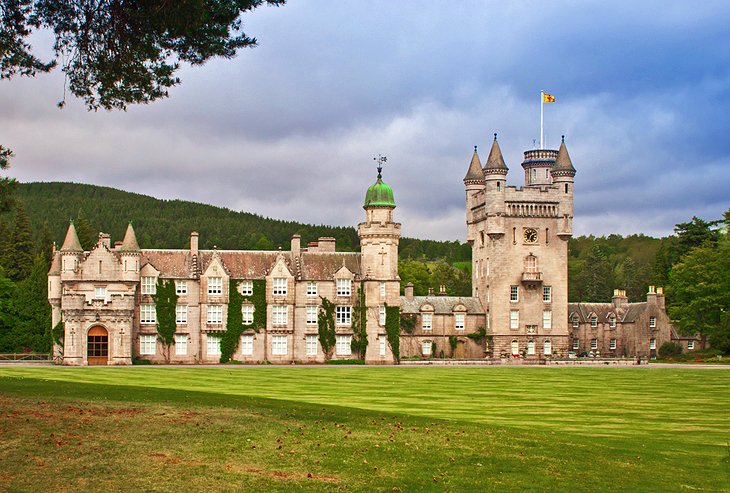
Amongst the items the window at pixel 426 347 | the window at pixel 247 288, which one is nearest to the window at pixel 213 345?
the window at pixel 247 288

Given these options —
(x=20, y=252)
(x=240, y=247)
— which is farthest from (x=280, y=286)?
(x=240, y=247)

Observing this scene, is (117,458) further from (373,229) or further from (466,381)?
(373,229)

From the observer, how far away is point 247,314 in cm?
7588

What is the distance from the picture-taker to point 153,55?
24.3 metres

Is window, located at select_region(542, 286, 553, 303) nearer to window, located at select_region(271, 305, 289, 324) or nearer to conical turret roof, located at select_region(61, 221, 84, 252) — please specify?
window, located at select_region(271, 305, 289, 324)

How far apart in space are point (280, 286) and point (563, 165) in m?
29.5

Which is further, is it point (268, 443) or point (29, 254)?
point (29, 254)

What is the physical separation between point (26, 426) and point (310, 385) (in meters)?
23.0

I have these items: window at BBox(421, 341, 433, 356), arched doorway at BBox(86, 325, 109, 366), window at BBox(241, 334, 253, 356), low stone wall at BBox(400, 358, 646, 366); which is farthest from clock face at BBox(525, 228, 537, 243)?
arched doorway at BBox(86, 325, 109, 366)

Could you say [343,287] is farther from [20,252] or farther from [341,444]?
[341,444]

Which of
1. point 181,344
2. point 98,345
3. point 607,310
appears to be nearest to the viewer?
point 98,345

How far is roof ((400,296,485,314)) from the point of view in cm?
8294

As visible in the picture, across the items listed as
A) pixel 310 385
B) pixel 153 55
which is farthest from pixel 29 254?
pixel 153 55

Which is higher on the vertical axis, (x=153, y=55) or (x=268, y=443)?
(x=153, y=55)
